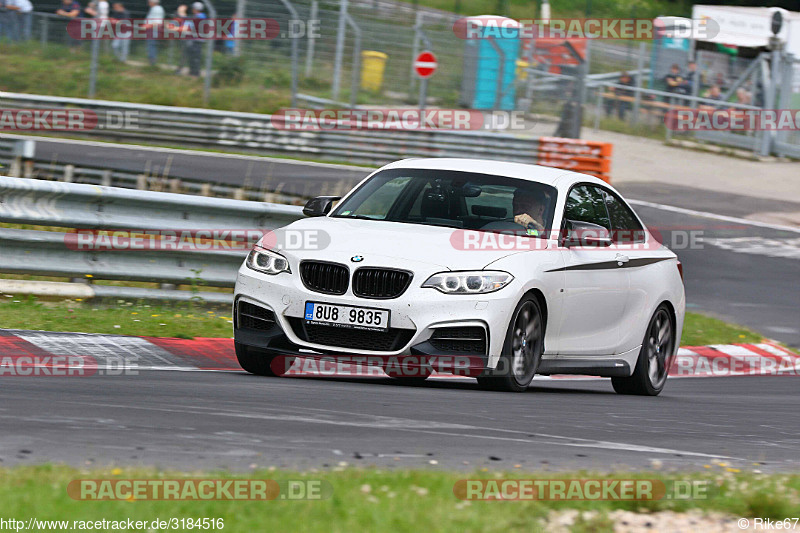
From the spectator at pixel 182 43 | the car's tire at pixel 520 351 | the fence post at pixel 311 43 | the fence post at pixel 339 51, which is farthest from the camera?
the fence post at pixel 339 51

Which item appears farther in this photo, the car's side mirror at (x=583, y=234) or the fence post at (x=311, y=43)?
the fence post at (x=311, y=43)

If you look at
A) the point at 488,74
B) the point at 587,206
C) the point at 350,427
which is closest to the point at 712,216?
the point at 488,74

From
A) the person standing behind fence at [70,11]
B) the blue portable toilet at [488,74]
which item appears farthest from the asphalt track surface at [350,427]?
the blue portable toilet at [488,74]

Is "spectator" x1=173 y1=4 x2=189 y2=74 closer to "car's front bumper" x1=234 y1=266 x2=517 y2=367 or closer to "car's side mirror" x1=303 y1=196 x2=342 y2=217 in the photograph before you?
"car's side mirror" x1=303 y1=196 x2=342 y2=217

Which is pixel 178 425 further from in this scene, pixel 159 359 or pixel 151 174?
pixel 151 174

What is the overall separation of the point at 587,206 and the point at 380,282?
218 centimetres

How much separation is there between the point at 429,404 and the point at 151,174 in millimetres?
13934

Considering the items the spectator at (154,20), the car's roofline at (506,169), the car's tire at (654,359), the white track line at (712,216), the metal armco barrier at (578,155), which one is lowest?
the white track line at (712,216)

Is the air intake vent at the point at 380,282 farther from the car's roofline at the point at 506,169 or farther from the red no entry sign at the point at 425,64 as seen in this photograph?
the red no entry sign at the point at 425,64

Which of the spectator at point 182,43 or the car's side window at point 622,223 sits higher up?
the spectator at point 182,43

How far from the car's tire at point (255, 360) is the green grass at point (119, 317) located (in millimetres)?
1392

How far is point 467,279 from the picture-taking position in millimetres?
7852

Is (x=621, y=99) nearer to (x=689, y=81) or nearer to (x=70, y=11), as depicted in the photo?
(x=689, y=81)

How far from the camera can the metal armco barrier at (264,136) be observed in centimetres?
2628
